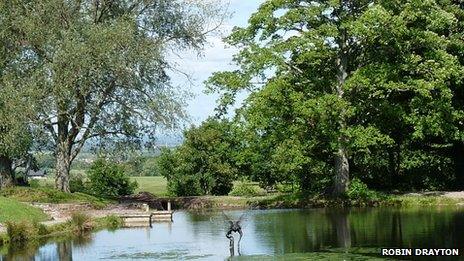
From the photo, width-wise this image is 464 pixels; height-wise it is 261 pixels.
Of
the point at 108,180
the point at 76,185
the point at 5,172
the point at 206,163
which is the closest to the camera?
the point at 5,172

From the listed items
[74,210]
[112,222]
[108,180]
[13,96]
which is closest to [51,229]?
[112,222]

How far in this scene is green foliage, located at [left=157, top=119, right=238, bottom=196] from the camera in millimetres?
65625

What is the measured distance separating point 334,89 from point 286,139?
4617 millimetres

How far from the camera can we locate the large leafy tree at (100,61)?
44.3 meters

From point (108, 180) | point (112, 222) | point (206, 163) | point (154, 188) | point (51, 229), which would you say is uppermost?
point (206, 163)

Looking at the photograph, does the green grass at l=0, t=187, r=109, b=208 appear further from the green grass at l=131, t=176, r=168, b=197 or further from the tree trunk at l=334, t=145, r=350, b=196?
the green grass at l=131, t=176, r=168, b=197

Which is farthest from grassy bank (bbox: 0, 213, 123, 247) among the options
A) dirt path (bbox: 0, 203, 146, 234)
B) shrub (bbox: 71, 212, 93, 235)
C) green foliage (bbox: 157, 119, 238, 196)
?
green foliage (bbox: 157, 119, 238, 196)

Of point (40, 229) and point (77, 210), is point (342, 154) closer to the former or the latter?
point (77, 210)

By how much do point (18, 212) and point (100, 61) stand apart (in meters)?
11.5

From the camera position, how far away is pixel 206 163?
66.1 meters

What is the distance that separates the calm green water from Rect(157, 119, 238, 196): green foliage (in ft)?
79.1

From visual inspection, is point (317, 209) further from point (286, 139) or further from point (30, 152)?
point (30, 152)

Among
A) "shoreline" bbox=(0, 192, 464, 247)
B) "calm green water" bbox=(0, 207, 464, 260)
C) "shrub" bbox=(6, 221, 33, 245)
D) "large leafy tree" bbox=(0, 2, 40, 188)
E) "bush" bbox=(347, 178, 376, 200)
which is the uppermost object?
"large leafy tree" bbox=(0, 2, 40, 188)

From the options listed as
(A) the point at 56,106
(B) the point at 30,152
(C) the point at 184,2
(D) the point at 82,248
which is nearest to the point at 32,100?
(A) the point at 56,106
